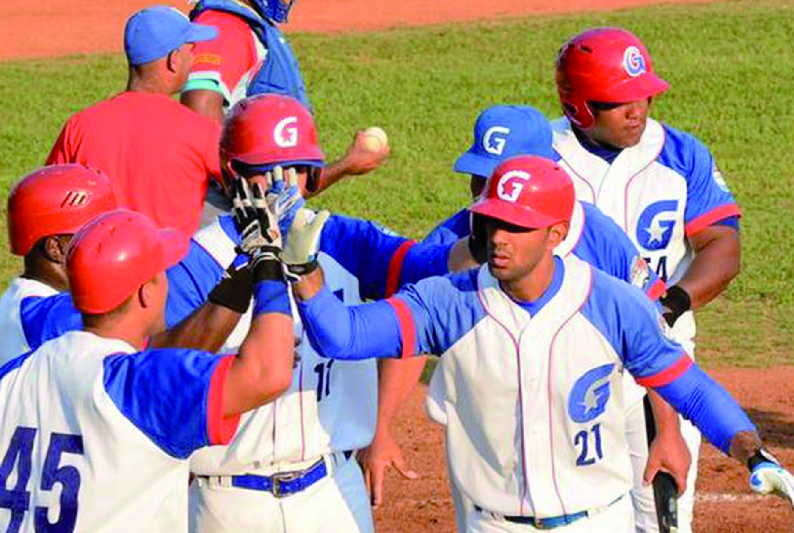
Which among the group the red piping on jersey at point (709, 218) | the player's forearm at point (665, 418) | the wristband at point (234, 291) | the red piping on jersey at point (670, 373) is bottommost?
the player's forearm at point (665, 418)

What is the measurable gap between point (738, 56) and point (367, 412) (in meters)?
14.8

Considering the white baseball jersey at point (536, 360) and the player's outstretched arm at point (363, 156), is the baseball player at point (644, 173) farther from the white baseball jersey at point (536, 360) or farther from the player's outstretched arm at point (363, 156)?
the white baseball jersey at point (536, 360)

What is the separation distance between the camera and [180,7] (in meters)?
25.0

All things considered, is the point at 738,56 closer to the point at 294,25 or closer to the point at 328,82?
the point at 328,82

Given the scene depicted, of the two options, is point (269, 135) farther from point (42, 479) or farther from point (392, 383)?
point (42, 479)

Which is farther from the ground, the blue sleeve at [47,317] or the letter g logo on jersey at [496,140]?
the letter g logo on jersey at [496,140]

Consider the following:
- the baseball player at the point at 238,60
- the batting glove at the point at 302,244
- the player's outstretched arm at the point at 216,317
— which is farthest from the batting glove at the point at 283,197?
the baseball player at the point at 238,60

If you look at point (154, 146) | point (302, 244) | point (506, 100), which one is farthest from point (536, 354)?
point (506, 100)

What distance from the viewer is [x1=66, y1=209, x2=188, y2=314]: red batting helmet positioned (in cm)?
489

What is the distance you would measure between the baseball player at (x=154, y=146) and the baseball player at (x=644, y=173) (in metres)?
1.49

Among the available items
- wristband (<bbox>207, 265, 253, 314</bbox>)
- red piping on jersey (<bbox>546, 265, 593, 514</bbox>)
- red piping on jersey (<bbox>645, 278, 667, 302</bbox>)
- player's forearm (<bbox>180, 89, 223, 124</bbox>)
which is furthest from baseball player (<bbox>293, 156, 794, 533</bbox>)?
player's forearm (<bbox>180, 89, 223, 124</bbox>)

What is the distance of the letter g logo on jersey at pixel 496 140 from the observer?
6371mm

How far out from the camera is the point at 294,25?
23.9m

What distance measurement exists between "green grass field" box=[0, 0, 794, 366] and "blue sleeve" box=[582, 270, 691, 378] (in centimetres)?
590
